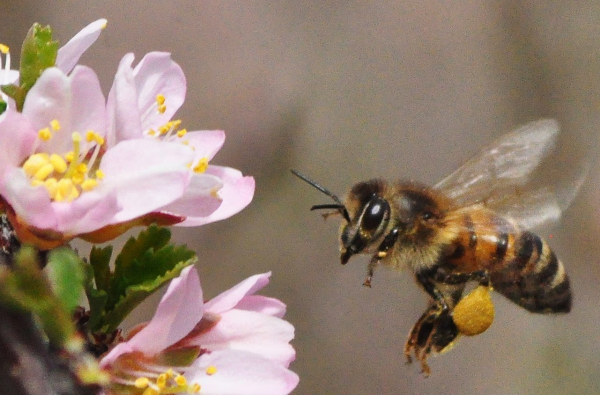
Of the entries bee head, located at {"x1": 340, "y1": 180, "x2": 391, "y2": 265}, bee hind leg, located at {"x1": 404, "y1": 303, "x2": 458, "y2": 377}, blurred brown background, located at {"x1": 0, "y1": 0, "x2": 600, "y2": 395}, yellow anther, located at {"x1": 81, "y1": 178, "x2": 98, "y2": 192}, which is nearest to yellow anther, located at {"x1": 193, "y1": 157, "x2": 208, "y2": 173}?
yellow anther, located at {"x1": 81, "y1": 178, "x2": 98, "y2": 192}

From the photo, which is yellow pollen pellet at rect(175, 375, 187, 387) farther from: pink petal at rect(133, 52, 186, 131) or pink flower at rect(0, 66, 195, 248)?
pink petal at rect(133, 52, 186, 131)

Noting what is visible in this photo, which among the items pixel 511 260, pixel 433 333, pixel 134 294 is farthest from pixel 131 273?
pixel 511 260

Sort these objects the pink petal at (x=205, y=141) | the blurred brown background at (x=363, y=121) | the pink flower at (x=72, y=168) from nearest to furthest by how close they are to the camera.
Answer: the pink flower at (x=72, y=168) → the pink petal at (x=205, y=141) → the blurred brown background at (x=363, y=121)

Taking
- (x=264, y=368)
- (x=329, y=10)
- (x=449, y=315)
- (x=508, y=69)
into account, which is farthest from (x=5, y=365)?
(x=508, y=69)

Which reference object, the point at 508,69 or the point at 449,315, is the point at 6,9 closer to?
the point at 508,69

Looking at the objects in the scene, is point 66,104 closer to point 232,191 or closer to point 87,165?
point 87,165

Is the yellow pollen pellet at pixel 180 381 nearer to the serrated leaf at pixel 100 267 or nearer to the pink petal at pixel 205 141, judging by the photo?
the serrated leaf at pixel 100 267

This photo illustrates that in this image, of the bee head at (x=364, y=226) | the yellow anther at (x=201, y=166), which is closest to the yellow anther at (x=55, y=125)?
the yellow anther at (x=201, y=166)
